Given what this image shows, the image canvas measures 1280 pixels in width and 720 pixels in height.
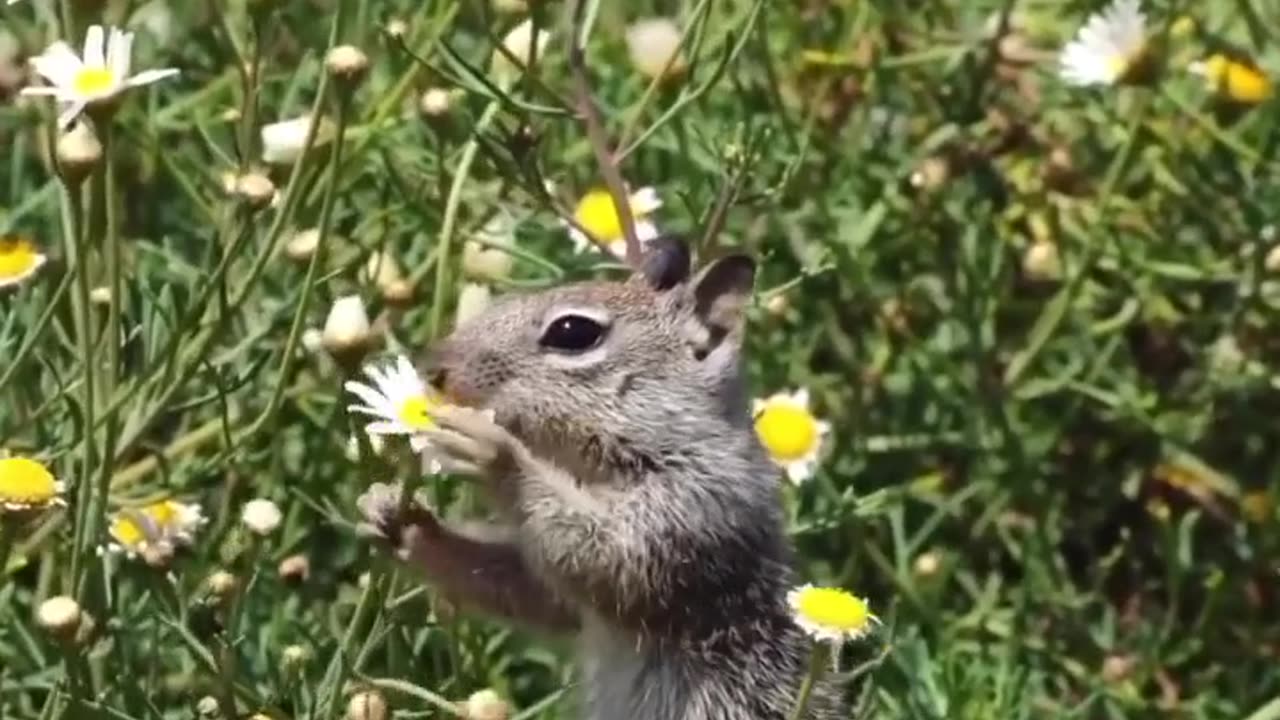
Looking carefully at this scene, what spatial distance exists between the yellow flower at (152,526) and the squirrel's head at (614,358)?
0.29m

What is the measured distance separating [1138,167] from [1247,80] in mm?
251

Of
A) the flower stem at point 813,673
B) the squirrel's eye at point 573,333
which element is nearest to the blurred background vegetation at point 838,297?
the squirrel's eye at point 573,333

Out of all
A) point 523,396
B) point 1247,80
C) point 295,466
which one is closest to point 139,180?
point 295,466

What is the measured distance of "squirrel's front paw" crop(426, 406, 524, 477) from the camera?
209cm

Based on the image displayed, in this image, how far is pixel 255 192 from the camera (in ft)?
6.80

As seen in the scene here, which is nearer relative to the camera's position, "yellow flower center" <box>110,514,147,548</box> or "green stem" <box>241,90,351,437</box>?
"green stem" <box>241,90,351,437</box>

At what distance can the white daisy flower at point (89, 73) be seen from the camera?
1.95 m

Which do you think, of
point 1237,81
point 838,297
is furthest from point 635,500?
point 1237,81

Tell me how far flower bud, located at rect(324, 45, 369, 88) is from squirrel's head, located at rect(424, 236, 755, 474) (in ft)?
0.96

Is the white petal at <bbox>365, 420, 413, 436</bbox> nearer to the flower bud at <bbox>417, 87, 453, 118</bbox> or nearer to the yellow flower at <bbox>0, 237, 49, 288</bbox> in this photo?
the yellow flower at <bbox>0, 237, 49, 288</bbox>

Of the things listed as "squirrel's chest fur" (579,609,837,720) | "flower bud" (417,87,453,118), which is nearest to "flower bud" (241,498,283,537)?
"squirrel's chest fur" (579,609,837,720)

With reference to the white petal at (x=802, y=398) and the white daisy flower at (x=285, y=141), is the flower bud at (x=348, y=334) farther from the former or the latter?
the white petal at (x=802, y=398)

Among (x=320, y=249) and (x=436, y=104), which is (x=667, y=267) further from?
(x=320, y=249)

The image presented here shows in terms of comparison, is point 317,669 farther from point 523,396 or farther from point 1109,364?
point 1109,364
